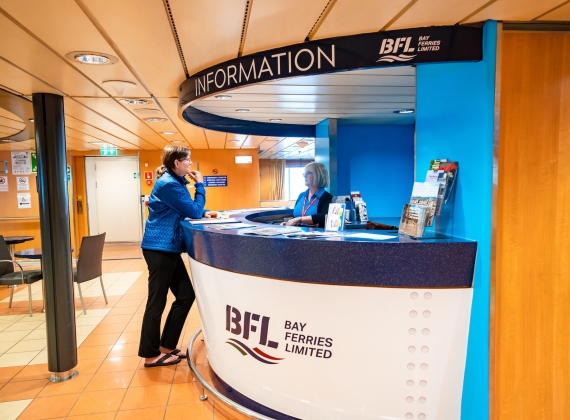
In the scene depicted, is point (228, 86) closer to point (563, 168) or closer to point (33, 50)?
point (33, 50)

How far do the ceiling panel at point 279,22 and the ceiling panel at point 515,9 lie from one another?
31.1 inches

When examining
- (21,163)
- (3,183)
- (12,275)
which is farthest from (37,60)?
(3,183)

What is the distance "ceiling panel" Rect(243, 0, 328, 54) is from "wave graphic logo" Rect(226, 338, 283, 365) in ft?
6.11

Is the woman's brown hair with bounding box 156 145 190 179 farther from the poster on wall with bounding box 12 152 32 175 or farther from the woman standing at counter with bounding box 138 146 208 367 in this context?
the poster on wall with bounding box 12 152 32 175

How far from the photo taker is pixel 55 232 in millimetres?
2945

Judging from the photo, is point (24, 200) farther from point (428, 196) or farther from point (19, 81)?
point (428, 196)

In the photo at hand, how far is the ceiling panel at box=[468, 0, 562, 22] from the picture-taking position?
1.75 meters

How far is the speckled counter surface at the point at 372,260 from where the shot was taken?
198 centimetres

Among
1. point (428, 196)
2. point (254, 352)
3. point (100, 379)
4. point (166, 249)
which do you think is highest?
point (428, 196)

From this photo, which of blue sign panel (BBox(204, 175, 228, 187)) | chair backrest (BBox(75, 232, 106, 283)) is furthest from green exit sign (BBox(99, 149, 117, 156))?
chair backrest (BBox(75, 232, 106, 283))

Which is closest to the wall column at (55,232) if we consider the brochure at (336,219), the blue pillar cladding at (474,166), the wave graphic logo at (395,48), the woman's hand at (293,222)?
the woman's hand at (293,222)

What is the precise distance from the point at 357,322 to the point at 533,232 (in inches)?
41.1

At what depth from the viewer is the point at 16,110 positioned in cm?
359

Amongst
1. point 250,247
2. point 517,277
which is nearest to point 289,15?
point 250,247
